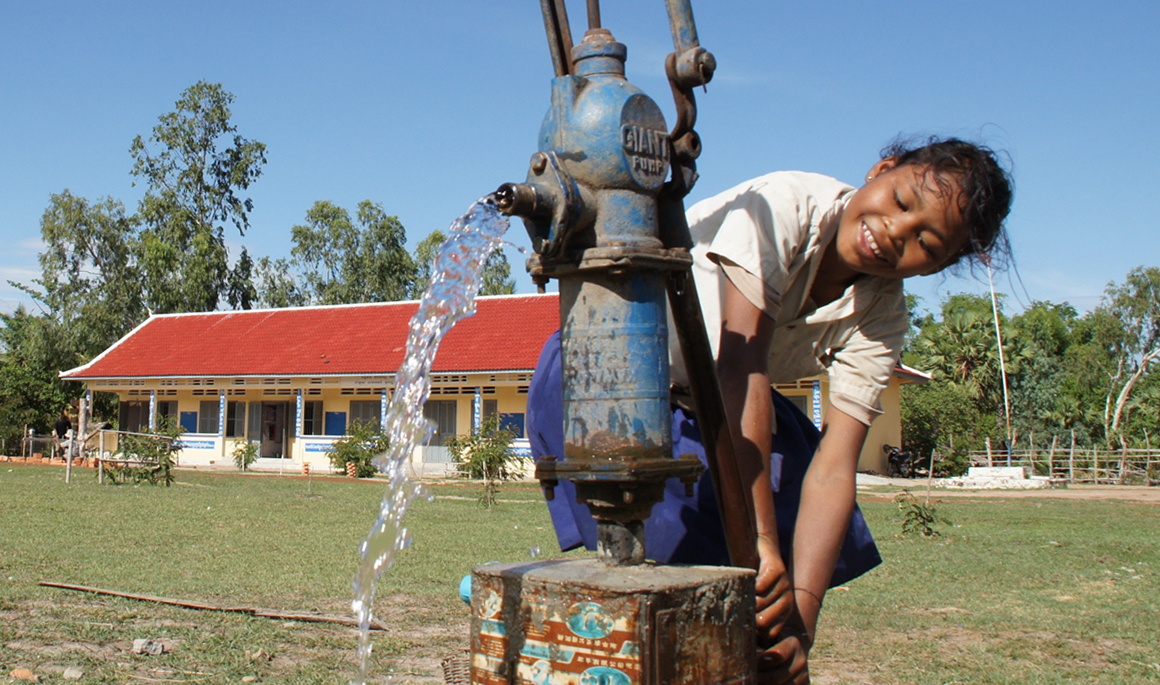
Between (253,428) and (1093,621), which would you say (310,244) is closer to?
(253,428)

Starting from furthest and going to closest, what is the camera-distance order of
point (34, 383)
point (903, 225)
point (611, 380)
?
point (34, 383) < point (903, 225) < point (611, 380)

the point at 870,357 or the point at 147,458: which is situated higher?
the point at 870,357

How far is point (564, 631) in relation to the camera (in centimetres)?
129

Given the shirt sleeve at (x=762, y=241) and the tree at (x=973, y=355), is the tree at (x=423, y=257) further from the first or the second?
the shirt sleeve at (x=762, y=241)

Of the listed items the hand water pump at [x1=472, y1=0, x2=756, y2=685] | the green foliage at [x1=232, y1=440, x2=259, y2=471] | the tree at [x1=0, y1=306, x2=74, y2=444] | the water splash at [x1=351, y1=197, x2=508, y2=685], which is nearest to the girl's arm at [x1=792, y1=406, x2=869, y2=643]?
the hand water pump at [x1=472, y1=0, x2=756, y2=685]

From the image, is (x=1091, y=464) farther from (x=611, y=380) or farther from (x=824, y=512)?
(x=611, y=380)

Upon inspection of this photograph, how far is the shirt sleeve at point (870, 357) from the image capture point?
6.82ft

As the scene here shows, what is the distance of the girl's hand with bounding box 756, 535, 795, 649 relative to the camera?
166 cm

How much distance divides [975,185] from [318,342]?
2494cm

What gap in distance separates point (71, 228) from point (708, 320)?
3422 centimetres

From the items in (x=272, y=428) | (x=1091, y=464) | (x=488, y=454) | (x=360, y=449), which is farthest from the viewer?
(x=272, y=428)

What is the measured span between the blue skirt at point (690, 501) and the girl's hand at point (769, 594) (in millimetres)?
263

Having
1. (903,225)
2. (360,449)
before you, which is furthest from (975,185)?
(360,449)

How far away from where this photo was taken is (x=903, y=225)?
1.88 m
